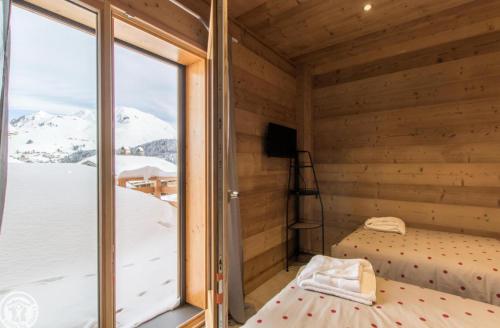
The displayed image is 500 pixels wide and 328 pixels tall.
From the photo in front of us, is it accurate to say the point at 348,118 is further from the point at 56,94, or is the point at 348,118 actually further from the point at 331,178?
the point at 56,94

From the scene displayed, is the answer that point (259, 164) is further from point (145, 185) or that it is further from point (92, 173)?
point (92, 173)

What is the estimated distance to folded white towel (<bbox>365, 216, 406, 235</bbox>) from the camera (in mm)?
2492

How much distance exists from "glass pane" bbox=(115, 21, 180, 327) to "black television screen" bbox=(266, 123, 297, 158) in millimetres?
1114

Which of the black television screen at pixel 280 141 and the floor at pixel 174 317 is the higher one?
the black television screen at pixel 280 141

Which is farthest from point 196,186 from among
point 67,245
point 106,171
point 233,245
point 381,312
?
point 381,312

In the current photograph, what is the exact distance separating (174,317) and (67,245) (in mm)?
1051

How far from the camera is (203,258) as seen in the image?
208cm

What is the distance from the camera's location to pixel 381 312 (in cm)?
123

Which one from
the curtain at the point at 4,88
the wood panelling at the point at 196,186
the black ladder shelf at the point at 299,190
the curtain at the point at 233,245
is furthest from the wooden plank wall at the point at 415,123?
the curtain at the point at 4,88

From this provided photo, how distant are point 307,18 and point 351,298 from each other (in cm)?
255

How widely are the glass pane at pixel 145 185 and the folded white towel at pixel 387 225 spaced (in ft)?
6.69

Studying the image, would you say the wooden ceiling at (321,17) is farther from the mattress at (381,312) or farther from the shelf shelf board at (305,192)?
the mattress at (381,312)

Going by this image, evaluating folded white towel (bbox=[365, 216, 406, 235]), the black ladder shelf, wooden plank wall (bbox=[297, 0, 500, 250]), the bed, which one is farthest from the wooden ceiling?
the bed

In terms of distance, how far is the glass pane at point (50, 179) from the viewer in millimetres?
1303
